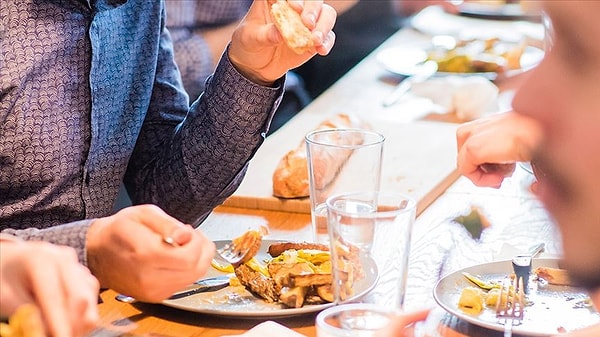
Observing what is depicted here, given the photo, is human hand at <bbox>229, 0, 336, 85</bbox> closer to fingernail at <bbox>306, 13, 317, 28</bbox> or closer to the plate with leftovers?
fingernail at <bbox>306, 13, 317, 28</bbox>

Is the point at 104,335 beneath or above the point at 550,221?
beneath

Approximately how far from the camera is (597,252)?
383 mm

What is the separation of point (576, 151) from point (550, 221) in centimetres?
4

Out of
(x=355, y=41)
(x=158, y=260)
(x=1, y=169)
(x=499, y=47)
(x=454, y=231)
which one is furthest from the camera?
(x=355, y=41)

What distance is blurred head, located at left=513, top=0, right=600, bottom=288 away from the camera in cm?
36

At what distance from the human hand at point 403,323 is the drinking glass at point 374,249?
51 millimetres

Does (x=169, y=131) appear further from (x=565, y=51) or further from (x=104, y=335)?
(x=565, y=51)

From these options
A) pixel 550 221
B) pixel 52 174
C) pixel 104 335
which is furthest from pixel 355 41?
pixel 550 221

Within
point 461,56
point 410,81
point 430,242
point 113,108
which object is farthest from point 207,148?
point 461,56

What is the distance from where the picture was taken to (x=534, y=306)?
1.14 metres

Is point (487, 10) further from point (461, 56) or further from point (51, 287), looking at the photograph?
point (51, 287)

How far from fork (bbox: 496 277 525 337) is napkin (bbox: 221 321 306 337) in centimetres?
24

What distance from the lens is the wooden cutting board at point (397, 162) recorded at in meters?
1.65

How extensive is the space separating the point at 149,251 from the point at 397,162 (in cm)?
91
